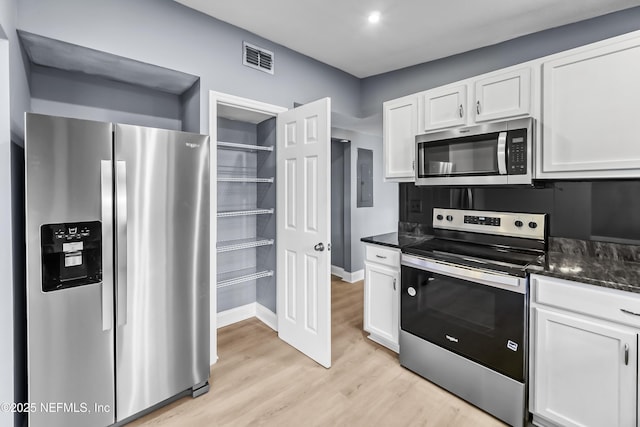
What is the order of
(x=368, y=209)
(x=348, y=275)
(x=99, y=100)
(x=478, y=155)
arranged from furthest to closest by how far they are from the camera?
(x=368, y=209), (x=348, y=275), (x=99, y=100), (x=478, y=155)

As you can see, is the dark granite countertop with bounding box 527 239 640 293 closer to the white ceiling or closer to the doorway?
the white ceiling

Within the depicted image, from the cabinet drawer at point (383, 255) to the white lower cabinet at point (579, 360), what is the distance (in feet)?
3.16

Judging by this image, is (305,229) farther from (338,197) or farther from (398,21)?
(338,197)

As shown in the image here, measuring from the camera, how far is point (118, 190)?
5.57ft

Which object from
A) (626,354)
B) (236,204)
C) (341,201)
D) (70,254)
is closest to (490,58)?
(626,354)

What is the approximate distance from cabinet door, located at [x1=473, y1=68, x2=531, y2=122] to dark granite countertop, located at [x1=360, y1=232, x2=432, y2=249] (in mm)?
1078

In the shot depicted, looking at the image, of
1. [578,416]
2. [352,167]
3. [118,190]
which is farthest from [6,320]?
[352,167]

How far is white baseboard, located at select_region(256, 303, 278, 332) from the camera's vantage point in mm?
3115

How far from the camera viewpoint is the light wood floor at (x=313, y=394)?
1896mm

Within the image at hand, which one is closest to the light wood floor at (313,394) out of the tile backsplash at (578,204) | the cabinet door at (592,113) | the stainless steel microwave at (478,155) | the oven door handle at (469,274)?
the oven door handle at (469,274)

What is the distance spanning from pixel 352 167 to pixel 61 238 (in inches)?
145

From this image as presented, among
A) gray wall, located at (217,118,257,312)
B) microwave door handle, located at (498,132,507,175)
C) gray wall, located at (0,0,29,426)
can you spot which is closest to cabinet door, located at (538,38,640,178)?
microwave door handle, located at (498,132,507,175)

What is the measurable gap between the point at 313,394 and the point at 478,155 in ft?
6.80

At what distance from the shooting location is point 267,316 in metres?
3.25
